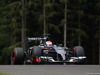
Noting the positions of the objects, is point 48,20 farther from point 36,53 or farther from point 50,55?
point 36,53

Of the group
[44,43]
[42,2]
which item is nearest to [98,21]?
[42,2]

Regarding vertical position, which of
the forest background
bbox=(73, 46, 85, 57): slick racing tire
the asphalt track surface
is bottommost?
the asphalt track surface

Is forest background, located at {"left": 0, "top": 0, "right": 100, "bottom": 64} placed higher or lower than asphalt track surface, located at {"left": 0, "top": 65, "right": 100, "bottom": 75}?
higher

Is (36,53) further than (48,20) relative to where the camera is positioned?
No

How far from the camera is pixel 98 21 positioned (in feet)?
147

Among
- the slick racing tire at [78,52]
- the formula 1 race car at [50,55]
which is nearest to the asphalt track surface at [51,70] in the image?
the formula 1 race car at [50,55]

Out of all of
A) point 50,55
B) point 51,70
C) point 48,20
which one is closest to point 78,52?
point 50,55

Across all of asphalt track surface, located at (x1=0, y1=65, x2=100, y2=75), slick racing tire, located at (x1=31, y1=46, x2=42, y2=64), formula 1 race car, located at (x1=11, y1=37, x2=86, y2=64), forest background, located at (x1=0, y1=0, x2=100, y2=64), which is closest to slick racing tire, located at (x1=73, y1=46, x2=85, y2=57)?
formula 1 race car, located at (x1=11, y1=37, x2=86, y2=64)

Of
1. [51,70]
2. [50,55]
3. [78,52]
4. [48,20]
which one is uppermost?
[48,20]

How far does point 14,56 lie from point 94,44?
111ft

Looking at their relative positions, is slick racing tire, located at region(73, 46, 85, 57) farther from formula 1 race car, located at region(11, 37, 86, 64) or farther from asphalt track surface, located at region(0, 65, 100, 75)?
asphalt track surface, located at region(0, 65, 100, 75)

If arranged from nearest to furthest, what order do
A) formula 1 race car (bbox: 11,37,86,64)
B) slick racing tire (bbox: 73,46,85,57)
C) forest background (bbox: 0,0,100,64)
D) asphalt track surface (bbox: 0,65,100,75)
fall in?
1. asphalt track surface (bbox: 0,65,100,75)
2. formula 1 race car (bbox: 11,37,86,64)
3. slick racing tire (bbox: 73,46,85,57)
4. forest background (bbox: 0,0,100,64)

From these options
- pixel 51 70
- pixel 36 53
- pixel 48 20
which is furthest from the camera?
pixel 48 20

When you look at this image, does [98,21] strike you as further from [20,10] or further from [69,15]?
[20,10]
